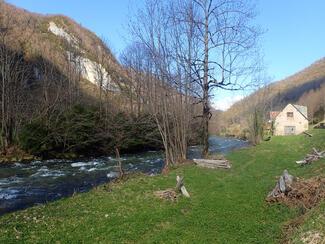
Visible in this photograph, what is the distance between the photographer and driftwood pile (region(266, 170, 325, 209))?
37.1 ft

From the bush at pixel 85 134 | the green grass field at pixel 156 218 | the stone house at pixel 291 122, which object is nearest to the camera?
the green grass field at pixel 156 218

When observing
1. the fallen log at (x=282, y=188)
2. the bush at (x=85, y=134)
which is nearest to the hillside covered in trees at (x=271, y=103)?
the bush at (x=85, y=134)

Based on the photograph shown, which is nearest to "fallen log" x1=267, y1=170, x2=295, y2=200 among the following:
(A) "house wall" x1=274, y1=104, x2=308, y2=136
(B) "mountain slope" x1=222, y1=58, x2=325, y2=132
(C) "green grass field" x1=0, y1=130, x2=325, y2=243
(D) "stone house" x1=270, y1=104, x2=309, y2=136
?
(C) "green grass field" x1=0, y1=130, x2=325, y2=243

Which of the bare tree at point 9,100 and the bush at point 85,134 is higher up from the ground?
the bare tree at point 9,100

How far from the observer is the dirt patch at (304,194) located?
36.8 ft

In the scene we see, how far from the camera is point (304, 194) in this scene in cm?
1189

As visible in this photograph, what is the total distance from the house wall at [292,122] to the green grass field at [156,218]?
6684 cm

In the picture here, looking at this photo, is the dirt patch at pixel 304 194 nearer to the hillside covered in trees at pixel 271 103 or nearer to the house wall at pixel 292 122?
the hillside covered in trees at pixel 271 103

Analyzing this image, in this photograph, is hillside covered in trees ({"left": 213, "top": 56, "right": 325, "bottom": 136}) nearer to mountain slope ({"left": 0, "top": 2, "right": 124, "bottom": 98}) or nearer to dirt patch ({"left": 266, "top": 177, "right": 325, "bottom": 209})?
mountain slope ({"left": 0, "top": 2, "right": 124, "bottom": 98})

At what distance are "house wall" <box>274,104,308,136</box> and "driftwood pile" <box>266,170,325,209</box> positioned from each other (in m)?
68.6

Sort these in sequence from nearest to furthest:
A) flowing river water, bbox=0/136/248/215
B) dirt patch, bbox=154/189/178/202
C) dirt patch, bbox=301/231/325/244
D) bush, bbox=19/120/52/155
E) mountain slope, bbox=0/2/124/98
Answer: dirt patch, bbox=301/231/325/244 < dirt patch, bbox=154/189/178/202 < flowing river water, bbox=0/136/248/215 < bush, bbox=19/120/52/155 < mountain slope, bbox=0/2/124/98

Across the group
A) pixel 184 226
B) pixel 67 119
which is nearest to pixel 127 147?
pixel 67 119

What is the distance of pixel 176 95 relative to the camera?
24406mm

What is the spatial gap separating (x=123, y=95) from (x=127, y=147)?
92.1 feet
